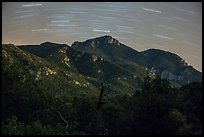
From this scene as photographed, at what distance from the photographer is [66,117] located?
26875 millimetres

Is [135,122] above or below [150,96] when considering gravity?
below

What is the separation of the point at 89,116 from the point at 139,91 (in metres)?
5.52

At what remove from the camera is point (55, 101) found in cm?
3222

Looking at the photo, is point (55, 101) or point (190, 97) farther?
point (55, 101)

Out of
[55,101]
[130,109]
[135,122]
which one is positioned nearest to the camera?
[135,122]

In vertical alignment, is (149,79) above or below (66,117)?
above

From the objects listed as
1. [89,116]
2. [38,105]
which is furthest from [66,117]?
[38,105]

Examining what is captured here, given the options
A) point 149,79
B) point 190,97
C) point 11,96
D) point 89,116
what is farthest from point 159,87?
point 11,96

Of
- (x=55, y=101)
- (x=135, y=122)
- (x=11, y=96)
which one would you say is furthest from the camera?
(x=55, y=101)

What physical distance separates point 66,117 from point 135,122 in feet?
20.7

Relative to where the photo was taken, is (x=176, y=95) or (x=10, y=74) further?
(x=10, y=74)

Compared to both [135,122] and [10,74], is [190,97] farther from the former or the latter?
[10,74]

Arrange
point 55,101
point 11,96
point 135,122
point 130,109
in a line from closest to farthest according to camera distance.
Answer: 1. point 135,122
2. point 130,109
3. point 11,96
4. point 55,101

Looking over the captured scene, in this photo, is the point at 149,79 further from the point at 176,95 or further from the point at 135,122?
the point at 135,122
